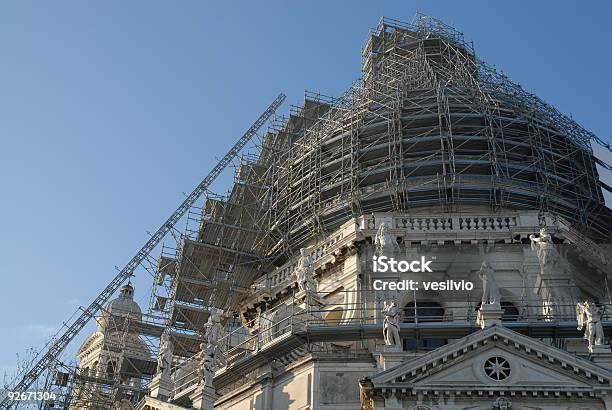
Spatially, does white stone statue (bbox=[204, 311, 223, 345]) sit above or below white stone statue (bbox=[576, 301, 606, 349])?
above

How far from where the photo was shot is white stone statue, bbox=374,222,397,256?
4231 cm

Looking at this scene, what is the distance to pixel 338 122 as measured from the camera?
55750mm

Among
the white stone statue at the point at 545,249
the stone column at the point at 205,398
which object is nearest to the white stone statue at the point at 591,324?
the white stone statue at the point at 545,249

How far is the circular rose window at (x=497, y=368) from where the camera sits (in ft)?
105

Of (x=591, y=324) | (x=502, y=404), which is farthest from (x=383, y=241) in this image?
(x=502, y=404)

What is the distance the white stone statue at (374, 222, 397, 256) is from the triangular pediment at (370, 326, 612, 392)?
Answer: 10.5 m

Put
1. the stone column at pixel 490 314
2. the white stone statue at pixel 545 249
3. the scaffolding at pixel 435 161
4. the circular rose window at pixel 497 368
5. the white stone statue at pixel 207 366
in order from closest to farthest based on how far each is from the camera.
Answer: the circular rose window at pixel 497 368 → the stone column at pixel 490 314 → the white stone statue at pixel 207 366 → the white stone statue at pixel 545 249 → the scaffolding at pixel 435 161

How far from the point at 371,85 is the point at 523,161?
16.0 m

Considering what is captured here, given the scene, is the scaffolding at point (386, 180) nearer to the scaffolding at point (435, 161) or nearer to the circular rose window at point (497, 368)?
the scaffolding at point (435, 161)

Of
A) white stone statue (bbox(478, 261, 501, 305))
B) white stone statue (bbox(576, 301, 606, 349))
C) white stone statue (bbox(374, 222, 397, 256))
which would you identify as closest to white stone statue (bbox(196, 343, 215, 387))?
white stone statue (bbox(374, 222, 397, 256))

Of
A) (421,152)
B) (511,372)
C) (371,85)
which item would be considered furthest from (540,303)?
(371,85)

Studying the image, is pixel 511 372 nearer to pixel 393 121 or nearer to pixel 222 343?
pixel 222 343

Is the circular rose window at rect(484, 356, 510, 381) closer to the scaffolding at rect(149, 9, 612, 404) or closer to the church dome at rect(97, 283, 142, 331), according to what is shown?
the scaffolding at rect(149, 9, 612, 404)

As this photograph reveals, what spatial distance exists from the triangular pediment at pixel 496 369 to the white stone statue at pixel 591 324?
9.90 ft
